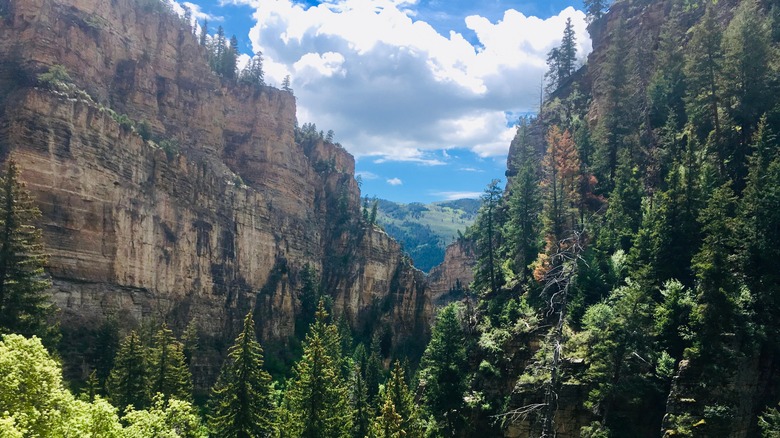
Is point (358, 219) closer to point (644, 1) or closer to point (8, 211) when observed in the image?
point (644, 1)

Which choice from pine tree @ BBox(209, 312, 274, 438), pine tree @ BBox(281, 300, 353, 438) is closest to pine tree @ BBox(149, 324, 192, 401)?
pine tree @ BBox(209, 312, 274, 438)

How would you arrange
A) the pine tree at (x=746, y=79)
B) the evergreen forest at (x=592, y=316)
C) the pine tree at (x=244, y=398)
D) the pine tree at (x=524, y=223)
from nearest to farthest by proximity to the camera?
the evergreen forest at (x=592, y=316)
the pine tree at (x=244, y=398)
the pine tree at (x=746, y=79)
the pine tree at (x=524, y=223)

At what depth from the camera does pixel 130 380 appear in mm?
41906

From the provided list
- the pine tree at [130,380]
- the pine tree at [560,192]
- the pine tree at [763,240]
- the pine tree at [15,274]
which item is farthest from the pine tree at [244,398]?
the pine tree at [763,240]

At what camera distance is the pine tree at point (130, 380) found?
4153cm

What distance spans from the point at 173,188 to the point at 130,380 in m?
34.6

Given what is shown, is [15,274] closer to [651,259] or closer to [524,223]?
[524,223]

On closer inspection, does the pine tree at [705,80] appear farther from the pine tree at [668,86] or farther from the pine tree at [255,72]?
the pine tree at [255,72]

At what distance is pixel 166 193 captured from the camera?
69.5 meters

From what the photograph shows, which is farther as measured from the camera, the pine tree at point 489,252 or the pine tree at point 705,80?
the pine tree at point 489,252

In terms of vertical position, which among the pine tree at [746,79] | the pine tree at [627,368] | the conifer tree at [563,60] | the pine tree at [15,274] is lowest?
the pine tree at [627,368]

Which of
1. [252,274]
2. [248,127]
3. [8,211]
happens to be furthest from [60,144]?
[248,127]

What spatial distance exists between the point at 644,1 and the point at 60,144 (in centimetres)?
7700

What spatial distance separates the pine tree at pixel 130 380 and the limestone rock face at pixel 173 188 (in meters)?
15.3
